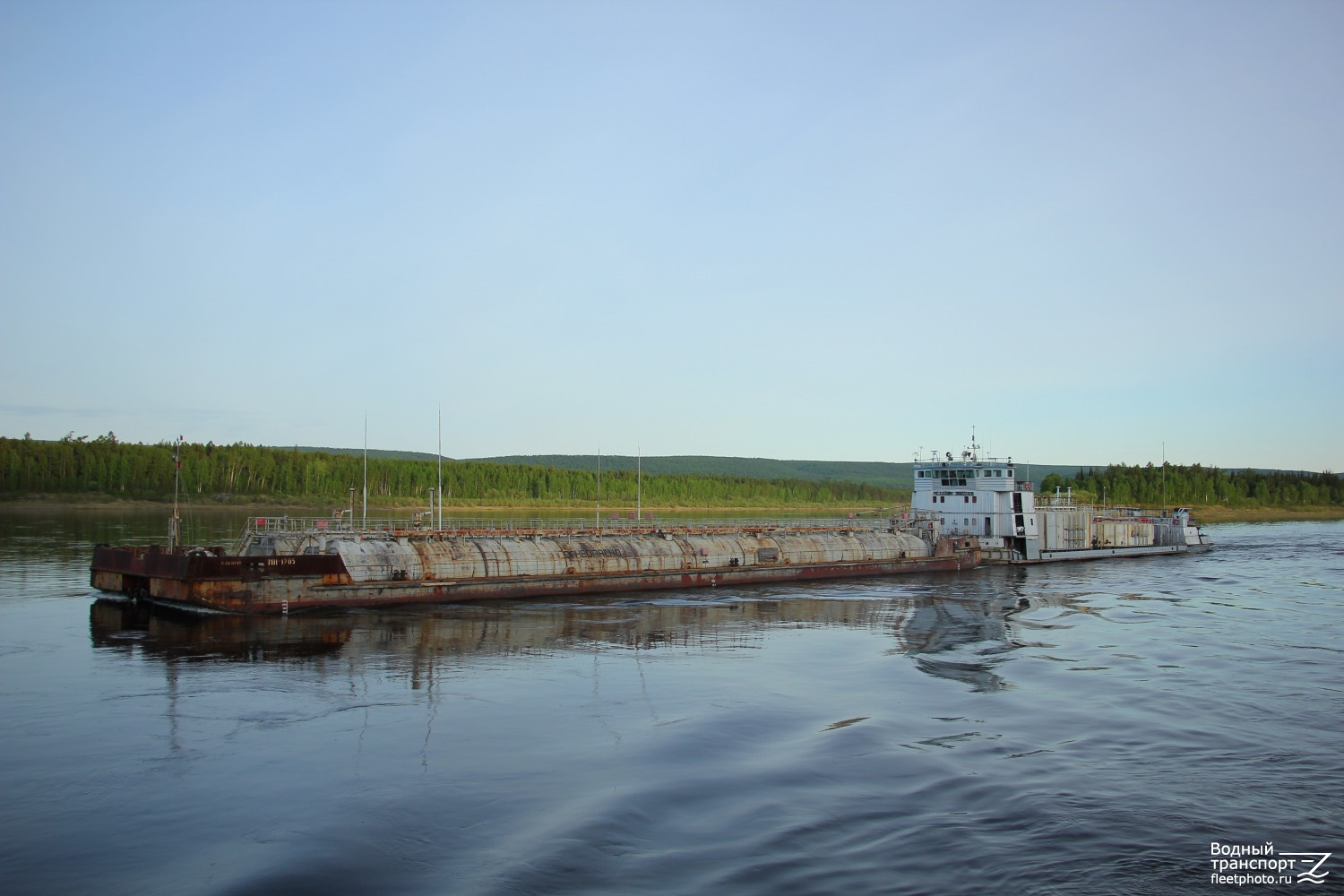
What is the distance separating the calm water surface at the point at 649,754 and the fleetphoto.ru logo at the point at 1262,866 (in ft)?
0.76

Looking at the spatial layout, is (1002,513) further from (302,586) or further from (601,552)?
(302,586)

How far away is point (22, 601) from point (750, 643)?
37138 mm

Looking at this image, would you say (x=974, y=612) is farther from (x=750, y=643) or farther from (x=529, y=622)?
(x=529, y=622)

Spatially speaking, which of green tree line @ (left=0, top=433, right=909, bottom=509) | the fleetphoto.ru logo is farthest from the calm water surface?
green tree line @ (left=0, top=433, right=909, bottom=509)

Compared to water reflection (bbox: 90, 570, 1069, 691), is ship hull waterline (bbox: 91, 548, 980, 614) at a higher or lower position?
higher

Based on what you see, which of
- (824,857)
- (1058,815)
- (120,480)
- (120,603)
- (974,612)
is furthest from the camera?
(120,480)

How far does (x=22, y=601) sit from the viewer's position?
47.1 metres

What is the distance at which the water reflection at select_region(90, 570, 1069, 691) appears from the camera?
35.2m

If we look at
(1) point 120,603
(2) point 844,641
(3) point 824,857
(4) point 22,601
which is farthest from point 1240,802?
(4) point 22,601

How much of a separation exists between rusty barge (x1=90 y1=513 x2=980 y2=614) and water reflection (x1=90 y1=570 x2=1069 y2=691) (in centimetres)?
123

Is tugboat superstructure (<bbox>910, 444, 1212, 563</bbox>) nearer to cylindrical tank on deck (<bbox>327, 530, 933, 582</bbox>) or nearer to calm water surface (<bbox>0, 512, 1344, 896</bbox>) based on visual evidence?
cylindrical tank on deck (<bbox>327, 530, 933, 582</bbox>)

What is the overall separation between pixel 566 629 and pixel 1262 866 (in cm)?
2946

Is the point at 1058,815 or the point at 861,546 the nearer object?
the point at 1058,815

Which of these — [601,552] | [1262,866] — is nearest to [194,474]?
[601,552]
